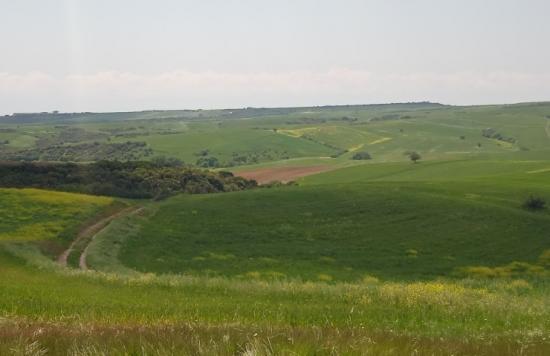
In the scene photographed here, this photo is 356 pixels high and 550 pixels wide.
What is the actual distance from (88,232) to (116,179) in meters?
24.4

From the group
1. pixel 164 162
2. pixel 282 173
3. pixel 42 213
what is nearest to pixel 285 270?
pixel 42 213

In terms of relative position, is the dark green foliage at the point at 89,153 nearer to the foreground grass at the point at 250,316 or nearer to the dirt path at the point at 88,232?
the dirt path at the point at 88,232

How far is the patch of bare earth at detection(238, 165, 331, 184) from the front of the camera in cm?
10388

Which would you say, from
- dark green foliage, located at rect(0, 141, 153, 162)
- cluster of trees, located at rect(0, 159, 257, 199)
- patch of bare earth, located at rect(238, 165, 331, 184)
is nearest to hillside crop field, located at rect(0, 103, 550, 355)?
cluster of trees, located at rect(0, 159, 257, 199)

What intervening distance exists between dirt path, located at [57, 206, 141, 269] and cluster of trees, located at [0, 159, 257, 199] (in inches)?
331

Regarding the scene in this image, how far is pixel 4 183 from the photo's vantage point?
7169cm

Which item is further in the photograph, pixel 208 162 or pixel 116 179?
pixel 208 162

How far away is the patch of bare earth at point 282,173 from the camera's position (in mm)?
103881

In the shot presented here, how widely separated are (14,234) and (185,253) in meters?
14.5

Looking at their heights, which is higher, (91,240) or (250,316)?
(250,316)

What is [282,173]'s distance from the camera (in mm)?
112188

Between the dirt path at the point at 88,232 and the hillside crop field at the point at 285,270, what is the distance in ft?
1.04

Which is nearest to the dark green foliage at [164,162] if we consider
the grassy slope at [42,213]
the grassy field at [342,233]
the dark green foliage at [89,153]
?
the dark green foliage at [89,153]

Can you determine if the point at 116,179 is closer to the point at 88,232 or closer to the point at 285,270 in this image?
the point at 88,232
